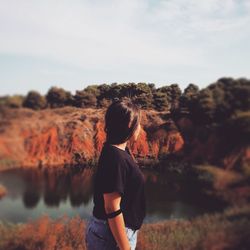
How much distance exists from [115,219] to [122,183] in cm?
20

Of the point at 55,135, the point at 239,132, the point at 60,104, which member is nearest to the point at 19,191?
the point at 55,135

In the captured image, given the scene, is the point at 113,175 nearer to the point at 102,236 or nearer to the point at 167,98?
the point at 102,236

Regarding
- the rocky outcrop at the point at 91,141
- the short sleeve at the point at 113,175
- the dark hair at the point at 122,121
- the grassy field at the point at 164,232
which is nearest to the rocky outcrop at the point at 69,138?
the rocky outcrop at the point at 91,141

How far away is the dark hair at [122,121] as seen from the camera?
228 cm

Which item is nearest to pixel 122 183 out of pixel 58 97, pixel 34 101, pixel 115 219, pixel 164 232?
pixel 115 219

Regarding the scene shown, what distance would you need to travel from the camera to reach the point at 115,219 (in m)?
2.14

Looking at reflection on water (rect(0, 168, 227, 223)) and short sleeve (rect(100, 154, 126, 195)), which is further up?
short sleeve (rect(100, 154, 126, 195))

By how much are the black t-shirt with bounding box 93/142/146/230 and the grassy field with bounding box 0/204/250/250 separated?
2038 millimetres

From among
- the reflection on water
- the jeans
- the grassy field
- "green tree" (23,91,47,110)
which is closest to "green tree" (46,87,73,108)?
"green tree" (23,91,47,110)

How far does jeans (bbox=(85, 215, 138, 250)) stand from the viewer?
2285mm

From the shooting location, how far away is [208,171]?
13.4 feet

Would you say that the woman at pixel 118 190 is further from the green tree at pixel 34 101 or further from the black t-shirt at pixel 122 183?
the green tree at pixel 34 101

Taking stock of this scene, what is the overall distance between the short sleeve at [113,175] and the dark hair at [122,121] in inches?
6.0

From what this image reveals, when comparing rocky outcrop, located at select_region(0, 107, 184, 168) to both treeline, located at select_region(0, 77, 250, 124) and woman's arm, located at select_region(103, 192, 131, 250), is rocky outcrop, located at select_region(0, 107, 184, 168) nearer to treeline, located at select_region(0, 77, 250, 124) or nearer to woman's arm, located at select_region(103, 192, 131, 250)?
treeline, located at select_region(0, 77, 250, 124)
